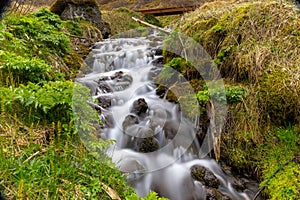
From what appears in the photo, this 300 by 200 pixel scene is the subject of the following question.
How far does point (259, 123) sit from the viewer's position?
12.4ft

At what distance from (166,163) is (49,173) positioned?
204 centimetres

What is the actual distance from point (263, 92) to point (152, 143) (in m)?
1.90

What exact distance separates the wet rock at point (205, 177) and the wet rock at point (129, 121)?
4.42ft

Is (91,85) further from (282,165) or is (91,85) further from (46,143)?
(282,165)

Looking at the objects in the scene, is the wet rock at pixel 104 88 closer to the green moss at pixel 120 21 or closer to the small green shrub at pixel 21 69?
the small green shrub at pixel 21 69

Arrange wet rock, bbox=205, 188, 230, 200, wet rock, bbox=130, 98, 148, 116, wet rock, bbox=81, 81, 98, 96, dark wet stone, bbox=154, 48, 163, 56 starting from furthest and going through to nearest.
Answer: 1. dark wet stone, bbox=154, 48, 163, 56
2. wet rock, bbox=81, 81, 98, 96
3. wet rock, bbox=130, 98, 148, 116
4. wet rock, bbox=205, 188, 230, 200

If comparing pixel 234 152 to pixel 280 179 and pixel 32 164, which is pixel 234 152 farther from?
pixel 32 164

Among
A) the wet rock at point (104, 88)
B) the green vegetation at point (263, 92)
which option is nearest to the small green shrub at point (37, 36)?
the wet rock at point (104, 88)

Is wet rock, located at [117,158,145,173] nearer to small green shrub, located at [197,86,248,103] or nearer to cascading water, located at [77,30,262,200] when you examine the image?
cascading water, located at [77,30,262,200]

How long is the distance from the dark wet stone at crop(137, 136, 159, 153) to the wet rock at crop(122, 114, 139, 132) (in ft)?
1.33

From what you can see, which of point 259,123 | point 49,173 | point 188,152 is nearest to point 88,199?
point 49,173

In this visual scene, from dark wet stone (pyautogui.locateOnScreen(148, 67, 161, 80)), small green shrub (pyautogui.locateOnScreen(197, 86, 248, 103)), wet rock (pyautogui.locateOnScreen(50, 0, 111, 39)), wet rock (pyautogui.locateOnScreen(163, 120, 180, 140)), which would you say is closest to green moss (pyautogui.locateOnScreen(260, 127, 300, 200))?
small green shrub (pyautogui.locateOnScreen(197, 86, 248, 103))

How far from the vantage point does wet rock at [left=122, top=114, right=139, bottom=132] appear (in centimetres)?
440

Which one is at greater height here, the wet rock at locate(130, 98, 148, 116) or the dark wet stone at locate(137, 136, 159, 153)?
the wet rock at locate(130, 98, 148, 116)
